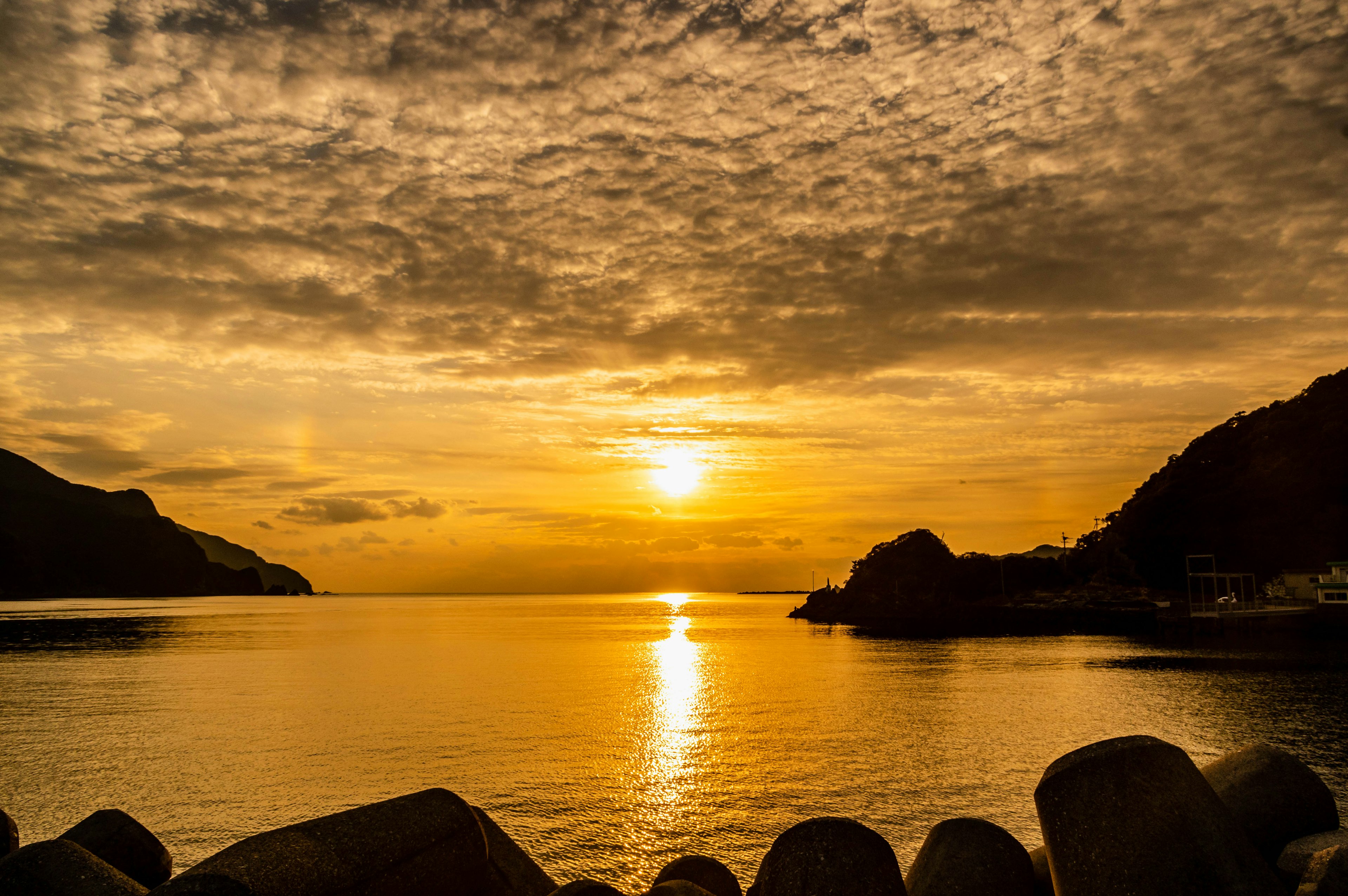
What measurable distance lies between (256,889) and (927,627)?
114791mm

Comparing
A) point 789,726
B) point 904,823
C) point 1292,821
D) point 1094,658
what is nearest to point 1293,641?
point 1094,658

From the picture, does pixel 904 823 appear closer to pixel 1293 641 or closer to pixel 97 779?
pixel 97 779

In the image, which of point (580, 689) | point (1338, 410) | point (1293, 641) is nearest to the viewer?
point (580, 689)

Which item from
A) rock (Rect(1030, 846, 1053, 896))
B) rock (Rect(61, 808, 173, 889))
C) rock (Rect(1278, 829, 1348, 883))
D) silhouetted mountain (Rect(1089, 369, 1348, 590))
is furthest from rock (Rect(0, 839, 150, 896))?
silhouetted mountain (Rect(1089, 369, 1348, 590))

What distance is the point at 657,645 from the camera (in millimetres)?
78875

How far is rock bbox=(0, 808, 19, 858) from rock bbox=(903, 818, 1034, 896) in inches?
445

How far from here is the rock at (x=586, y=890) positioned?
23.2ft

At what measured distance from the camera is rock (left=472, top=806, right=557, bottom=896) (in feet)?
30.0

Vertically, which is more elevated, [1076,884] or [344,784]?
[1076,884]

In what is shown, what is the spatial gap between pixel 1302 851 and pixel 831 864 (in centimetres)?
486

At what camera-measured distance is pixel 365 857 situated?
7.35 m

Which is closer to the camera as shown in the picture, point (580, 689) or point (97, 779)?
point (97, 779)

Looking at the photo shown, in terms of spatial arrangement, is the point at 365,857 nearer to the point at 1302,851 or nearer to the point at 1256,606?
the point at 1302,851

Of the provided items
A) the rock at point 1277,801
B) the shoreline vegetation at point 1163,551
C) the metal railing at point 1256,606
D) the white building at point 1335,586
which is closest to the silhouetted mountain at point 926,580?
the shoreline vegetation at point 1163,551
